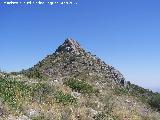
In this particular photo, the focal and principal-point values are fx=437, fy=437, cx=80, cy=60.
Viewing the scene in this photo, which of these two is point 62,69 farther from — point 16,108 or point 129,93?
point 16,108

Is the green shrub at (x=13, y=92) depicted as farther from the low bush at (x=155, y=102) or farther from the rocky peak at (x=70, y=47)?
the rocky peak at (x=70, y=47)

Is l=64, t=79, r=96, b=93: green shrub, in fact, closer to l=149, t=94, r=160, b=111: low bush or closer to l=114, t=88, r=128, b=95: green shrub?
l=114, t=88, r=128, b=95: green shrub

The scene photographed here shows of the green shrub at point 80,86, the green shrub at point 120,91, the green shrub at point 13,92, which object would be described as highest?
the green shrub at point 120,91

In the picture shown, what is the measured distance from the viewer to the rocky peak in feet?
168

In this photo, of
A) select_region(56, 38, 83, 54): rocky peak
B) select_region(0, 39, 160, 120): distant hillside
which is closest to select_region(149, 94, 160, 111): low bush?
select_region(0, 39, 160, 120): distant hillside

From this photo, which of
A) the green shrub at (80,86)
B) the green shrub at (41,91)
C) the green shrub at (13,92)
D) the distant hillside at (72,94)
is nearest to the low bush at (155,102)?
the distant hillside at (72,94)

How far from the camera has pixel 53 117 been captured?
24.7m

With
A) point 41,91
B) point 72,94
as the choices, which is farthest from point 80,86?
point 41,91

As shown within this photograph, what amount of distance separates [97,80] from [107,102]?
10.3m

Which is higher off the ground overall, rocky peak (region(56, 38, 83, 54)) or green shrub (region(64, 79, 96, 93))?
rocky peak (region(56, 38, 83, 54))

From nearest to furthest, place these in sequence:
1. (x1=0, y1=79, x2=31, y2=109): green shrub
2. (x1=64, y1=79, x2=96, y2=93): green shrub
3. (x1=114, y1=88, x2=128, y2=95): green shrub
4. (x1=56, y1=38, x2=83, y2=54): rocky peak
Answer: (x1=0, y1=79, x2=31, y2=109): green shrub, (x1=64, y1=79, x2=96, y2=93): green shrub, (x1=114, y1=88, x2=128, y2=95): green shrub, (x1=56, y1=38, x2=83, y2=54): rocky peak

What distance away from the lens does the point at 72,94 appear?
33188 mm

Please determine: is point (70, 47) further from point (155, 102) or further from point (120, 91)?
point (155, 102)

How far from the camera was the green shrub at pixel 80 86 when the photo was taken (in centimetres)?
3613
